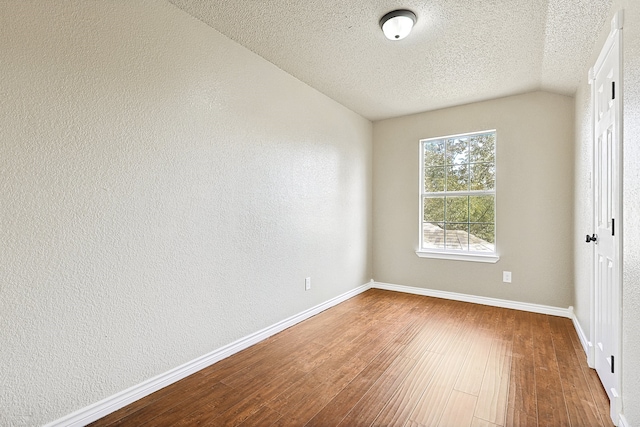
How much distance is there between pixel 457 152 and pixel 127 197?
3.64 metres

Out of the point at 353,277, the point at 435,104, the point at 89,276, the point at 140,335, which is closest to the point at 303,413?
the point at 140,335

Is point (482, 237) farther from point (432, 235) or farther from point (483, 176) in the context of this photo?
point (483, 176)

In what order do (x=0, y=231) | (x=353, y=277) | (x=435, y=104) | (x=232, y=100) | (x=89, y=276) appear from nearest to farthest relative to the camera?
(x=0, y=231), (x=89, y=276), (x=232, y=100), (x=435, y=104), (x=353, y=277)

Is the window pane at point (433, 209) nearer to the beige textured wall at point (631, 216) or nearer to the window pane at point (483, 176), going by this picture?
the window pane at point (483, 176)

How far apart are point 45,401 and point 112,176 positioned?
1143mm

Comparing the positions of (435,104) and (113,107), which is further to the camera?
(435,104)

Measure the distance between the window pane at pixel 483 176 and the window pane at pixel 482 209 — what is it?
0.13m

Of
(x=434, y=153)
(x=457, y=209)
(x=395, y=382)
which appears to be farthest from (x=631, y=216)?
(x=434, y=153)

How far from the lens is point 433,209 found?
4082 mm

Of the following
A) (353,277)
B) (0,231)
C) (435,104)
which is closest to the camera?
(0,231)

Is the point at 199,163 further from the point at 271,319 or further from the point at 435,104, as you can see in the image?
the point at 435,104

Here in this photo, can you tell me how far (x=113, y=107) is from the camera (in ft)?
5.62

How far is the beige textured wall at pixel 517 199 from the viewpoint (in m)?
3.26

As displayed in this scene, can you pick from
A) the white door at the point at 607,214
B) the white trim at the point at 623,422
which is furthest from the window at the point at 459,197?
the white trim at the point at 623,422
